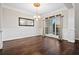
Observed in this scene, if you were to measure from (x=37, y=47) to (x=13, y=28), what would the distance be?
2.03 feet

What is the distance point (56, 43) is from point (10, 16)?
1.09 metres

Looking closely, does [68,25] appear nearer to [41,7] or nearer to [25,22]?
[41,7]

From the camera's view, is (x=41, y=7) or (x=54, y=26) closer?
(x=41, y=7)

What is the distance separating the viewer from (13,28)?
1.67 m

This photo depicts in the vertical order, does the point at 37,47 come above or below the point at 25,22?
below

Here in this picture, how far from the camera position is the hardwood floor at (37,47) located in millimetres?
1632

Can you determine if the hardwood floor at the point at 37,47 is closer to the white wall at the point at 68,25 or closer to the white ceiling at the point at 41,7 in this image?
the white wall at the point at 68,25

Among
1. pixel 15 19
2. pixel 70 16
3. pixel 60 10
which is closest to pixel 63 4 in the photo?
pixel 60 10

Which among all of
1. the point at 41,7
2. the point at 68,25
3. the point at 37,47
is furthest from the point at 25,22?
the point at 68,25

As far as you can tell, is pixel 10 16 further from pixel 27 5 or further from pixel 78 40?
pixel 78 40

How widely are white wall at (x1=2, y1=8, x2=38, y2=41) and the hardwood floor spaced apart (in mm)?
102

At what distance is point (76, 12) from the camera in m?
1.68

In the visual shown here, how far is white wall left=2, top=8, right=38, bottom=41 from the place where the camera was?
162 cm

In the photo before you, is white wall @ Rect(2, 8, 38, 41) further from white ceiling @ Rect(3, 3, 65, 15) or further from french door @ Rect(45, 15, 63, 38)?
french door @ Rect(45, 15, 63, 38)
